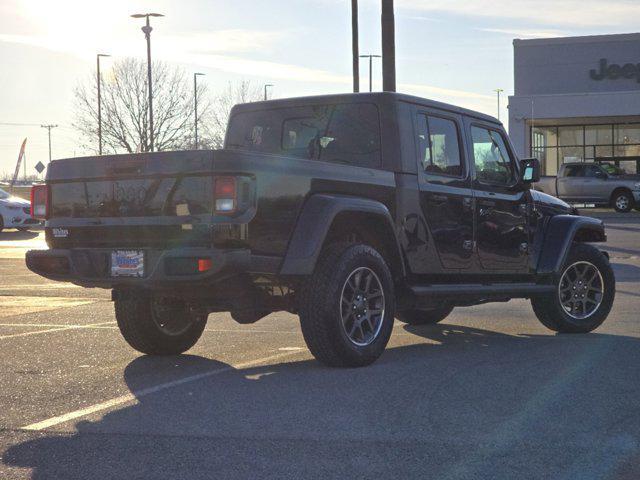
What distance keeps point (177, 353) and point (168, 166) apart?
2.02 metres

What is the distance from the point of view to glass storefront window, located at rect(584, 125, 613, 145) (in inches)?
2030

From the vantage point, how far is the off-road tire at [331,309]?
7.18 metres

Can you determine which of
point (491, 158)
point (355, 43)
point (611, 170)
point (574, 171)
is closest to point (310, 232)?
point (491, 158)

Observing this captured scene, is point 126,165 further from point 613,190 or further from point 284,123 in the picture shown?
point 613,190

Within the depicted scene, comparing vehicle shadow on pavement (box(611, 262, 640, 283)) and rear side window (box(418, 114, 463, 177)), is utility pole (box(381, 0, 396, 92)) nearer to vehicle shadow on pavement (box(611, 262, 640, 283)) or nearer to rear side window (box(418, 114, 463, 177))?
vehicle shadow on pavement (box(611, 262, 640, 283))

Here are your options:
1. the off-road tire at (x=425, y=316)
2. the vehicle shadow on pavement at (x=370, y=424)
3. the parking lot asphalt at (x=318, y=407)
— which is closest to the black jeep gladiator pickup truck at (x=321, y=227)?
the parking lot asphalt at (x=318, y=407)

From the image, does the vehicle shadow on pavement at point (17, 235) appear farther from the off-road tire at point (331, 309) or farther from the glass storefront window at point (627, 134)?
the glass storefront window at point (627, 134)

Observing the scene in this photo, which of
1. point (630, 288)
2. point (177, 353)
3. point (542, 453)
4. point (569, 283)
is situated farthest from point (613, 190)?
point (542, 453)

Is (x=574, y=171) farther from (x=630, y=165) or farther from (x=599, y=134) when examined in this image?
(x=630, y=165)

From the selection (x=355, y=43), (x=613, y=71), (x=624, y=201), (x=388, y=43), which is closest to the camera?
(x=388, y=43)

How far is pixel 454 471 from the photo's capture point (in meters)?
4.66

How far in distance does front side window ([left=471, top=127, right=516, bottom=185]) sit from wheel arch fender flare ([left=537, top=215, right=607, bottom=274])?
63cm

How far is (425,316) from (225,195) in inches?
160

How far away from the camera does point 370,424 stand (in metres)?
5.59
